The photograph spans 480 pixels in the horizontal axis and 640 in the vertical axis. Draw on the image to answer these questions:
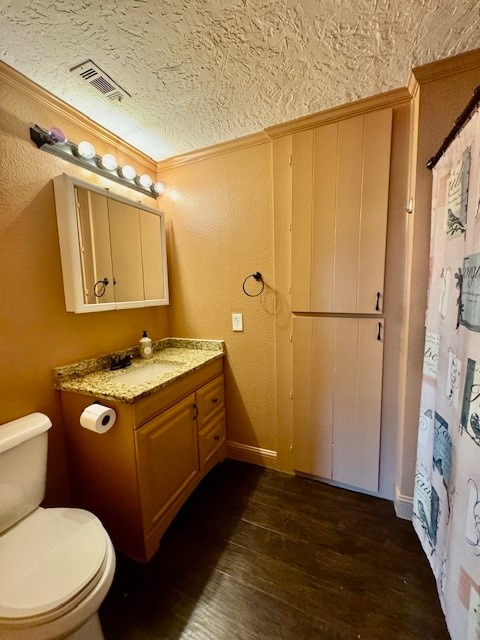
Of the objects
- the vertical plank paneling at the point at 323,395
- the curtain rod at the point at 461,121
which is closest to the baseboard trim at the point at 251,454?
the vertical plank paneling at the point at 323,395

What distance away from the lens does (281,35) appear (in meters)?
1.03

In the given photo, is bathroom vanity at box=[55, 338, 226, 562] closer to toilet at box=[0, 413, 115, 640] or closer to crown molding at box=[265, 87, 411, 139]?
toilet at box=[0, 413, 115, 640]

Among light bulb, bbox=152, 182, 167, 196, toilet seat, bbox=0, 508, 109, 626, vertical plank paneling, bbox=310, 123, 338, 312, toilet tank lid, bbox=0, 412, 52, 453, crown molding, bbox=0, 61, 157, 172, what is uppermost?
crown molding, bbox=0, 61, 157, 172

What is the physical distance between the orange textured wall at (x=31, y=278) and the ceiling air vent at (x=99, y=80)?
0.90 feet

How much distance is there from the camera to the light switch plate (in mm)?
1893

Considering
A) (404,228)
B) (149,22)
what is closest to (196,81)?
(149,22)

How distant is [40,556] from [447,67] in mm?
2571

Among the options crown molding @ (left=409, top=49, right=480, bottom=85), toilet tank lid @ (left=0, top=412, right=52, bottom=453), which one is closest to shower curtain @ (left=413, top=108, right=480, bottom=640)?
crown molding @ (left=409, top=49, right=480, bottom=85)

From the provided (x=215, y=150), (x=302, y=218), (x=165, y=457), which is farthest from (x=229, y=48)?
(x=165, y=457)

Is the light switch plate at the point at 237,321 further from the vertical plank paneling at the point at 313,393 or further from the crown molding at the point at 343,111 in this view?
the crown molding at the point at 343,111

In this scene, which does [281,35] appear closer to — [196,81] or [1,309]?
[196,81]

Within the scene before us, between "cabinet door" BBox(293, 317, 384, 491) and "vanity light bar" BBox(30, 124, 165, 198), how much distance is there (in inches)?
57.4

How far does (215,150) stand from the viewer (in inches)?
71.2

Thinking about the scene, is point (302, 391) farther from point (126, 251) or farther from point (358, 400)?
point (126, 251)
